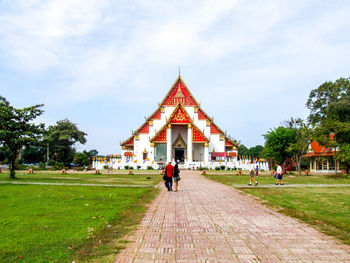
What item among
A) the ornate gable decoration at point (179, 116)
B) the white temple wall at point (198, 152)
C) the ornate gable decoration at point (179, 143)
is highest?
the ornate gable decoration at point (179, 116)

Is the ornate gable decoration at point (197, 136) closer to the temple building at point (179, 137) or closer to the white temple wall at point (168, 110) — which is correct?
the temple building at point (179, 137)

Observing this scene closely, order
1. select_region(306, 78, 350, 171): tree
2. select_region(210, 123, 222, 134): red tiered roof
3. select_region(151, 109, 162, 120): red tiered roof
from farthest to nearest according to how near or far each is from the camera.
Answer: select_region(210, 123, 222, 134): red tiered roof
select_region(151, 109, 162, 120): red tiered roof
select_region(306, 78, 350, 171): tree

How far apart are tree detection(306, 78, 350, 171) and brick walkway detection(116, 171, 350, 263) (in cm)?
2599

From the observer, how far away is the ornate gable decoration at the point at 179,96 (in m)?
49.2

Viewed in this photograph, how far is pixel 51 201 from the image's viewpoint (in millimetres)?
11023

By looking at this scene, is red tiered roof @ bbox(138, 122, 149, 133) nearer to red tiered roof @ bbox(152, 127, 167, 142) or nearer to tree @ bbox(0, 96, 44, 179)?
red tiered roof @ bbox(152, 127, 167, 142)

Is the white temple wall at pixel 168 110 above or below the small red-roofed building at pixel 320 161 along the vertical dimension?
above

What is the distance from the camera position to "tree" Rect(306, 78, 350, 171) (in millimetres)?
33125

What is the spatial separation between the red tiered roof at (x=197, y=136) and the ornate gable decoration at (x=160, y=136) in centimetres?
381

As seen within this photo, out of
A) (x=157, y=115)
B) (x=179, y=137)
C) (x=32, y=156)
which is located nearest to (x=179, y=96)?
(x=157, y=115)

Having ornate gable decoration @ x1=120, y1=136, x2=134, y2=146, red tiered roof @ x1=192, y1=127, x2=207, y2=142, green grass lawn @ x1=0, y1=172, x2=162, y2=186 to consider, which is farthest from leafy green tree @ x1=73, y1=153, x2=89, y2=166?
green grass lawn @ x1=0, y1=172, x2=162, y2=186

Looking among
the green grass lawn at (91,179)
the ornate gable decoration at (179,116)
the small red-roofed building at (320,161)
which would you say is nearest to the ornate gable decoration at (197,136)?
the ornate gable decoration at (179,116)

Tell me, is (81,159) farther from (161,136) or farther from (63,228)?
(63,228)

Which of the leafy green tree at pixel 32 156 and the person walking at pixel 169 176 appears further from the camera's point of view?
the leafy green tree at pixel 32 156
